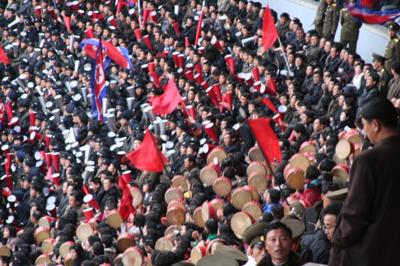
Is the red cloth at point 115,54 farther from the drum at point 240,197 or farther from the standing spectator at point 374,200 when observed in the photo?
the standing spectator at point 374,200

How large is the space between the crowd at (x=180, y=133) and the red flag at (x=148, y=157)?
289mm

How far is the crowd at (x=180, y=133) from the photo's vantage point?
11.5 m

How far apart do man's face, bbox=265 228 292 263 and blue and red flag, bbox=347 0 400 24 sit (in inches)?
368

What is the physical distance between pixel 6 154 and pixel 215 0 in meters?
5.81

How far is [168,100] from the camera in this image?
56.6 ft

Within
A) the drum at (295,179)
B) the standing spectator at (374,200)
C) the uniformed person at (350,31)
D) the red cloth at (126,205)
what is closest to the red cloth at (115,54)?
the uniformed person at (350,31)

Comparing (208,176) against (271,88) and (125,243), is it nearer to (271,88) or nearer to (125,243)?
(125,243)

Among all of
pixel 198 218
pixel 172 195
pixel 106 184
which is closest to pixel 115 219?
pixel 172 195

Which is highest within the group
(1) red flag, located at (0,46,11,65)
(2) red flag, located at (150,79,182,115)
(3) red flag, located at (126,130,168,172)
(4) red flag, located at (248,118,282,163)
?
(4) red flag, located at (248,118,282,163)

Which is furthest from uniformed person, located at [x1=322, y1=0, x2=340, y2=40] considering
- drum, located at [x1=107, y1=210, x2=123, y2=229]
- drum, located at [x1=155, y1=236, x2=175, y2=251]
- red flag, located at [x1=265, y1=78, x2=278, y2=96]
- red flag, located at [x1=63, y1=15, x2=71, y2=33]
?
drum, located at [x1=155, y1=236, x2=175, y2=251]

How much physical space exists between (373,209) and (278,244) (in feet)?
4.92

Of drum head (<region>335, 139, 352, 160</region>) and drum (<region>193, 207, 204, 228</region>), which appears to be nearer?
drum head (<region>335, 139, 352, 160</region>)

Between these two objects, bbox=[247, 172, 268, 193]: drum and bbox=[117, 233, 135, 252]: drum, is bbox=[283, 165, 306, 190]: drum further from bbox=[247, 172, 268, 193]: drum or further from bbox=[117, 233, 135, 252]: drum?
bbox=[117, 233, 135, 252]: drum

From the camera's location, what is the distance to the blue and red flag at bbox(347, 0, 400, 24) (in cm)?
1591
